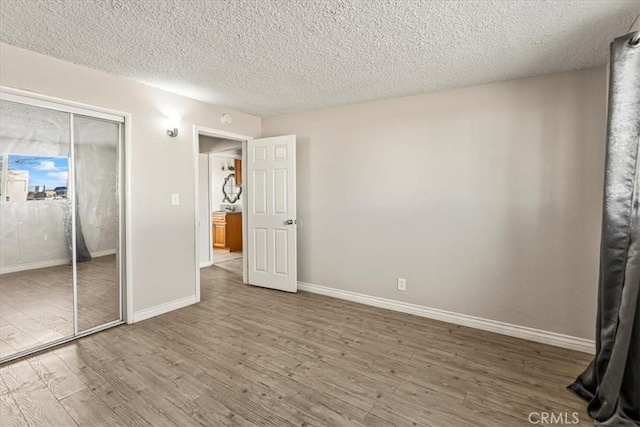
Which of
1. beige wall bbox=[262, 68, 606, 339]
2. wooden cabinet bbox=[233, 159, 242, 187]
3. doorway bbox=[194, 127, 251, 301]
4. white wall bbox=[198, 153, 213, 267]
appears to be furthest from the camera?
wooden cabinet bbox=[233, 159, 242, 187]

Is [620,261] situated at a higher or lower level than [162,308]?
higher

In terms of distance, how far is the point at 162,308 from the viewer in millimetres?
3527

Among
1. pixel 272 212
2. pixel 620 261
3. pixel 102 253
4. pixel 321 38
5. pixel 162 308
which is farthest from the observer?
pixel 272 212

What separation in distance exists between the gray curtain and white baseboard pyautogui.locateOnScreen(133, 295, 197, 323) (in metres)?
3.75

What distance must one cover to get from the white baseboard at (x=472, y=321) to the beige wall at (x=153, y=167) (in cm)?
184

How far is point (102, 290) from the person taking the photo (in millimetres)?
3166

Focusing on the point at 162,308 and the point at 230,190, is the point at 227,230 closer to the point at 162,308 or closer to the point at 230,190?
the point at 230,190

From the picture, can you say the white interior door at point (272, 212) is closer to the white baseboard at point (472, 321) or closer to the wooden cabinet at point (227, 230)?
the white baseboard at point (472, 321)

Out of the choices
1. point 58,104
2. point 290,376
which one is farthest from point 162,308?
point 58,104

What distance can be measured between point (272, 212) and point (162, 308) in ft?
5.83

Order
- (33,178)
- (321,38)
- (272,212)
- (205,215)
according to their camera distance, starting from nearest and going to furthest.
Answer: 1. (321,38)
2. (33,178)
3. (272,212)
4. (205,215)

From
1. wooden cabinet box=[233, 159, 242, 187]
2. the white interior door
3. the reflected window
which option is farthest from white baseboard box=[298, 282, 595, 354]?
wooden cabinet box=[233, 159, 242, 187]

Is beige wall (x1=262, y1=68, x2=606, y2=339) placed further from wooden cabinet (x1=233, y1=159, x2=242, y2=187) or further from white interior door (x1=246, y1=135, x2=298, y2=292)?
wooden cabinet (x1=233, y1=159, x2=242, y2=187)

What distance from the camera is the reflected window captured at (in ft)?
8.23
